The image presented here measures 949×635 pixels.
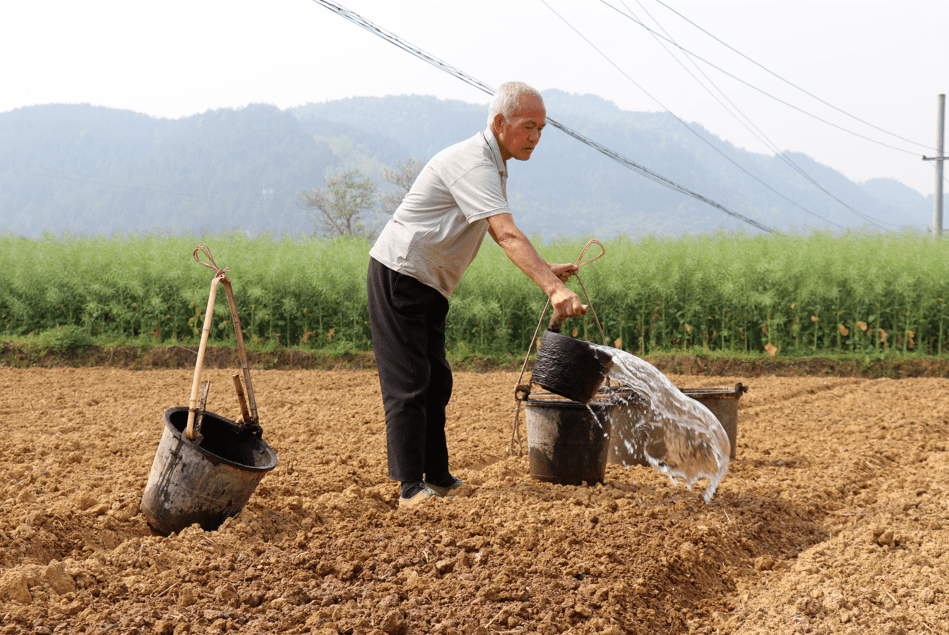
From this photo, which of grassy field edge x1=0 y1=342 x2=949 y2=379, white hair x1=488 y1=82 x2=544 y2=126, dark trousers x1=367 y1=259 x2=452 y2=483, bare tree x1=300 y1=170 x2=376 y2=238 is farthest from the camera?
bare tree x1=300 y1=170 x2=376 y2=238

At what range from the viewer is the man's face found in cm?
266

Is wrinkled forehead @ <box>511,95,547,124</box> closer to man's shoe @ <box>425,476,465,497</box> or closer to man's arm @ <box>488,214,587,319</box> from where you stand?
man's arm @ <box>488,214,587,319</box>

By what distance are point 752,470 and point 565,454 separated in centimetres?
137

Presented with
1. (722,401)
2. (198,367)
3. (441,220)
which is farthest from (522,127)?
(722,401)

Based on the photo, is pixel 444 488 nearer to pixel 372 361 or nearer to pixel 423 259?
pixel 423 259

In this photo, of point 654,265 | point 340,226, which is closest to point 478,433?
point 654,265

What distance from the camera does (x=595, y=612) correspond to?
6.56 ft

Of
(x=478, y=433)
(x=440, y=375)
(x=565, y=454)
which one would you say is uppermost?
(x=440, y=375)

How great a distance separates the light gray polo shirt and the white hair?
0.11m

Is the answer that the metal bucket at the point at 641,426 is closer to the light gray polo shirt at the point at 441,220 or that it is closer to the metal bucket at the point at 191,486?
the light gray polo shirt at the point at 441,220

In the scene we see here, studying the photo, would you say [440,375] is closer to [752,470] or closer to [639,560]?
[639,560]

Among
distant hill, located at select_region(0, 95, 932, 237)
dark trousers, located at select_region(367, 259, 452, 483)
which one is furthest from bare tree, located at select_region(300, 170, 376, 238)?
distant hill, located at select_region(0, 95, 932, 237)

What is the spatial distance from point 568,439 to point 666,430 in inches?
31.0

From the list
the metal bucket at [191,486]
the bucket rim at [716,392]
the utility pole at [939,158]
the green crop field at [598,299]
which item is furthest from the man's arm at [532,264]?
the utility pole at [939,158]
